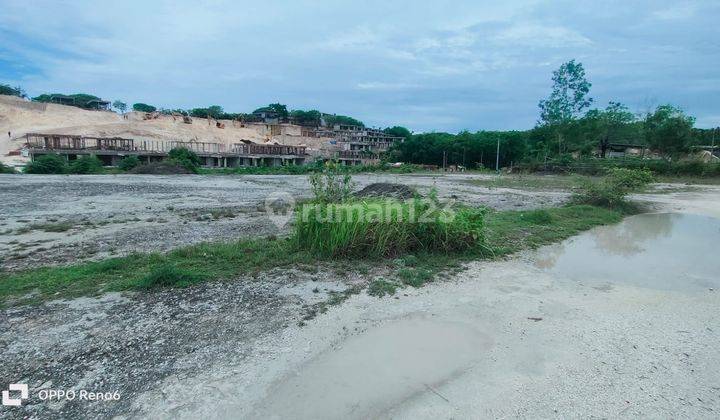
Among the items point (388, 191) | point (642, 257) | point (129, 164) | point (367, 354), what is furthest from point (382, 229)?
point (129, 164)

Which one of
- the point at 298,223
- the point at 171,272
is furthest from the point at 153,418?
the point at 298,223

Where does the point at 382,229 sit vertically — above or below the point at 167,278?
above

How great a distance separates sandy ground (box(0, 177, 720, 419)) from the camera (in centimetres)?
261

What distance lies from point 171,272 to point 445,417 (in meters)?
3.55

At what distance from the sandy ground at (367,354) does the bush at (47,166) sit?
31.8 metres

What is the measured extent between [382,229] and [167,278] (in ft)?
10.3

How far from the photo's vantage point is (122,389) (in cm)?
262

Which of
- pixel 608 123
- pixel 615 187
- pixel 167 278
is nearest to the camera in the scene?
pixel 167 278

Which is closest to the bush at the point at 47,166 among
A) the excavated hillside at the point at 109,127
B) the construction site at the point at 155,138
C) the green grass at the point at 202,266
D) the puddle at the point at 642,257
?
the construction site at the point at 155,138

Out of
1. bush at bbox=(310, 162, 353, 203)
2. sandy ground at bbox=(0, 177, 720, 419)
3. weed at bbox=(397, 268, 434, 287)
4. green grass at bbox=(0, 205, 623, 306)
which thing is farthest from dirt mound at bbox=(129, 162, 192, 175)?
weed at bbox=(397, 268, 434, 287)

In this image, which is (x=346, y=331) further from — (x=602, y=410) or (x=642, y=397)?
(x=642, y=397)

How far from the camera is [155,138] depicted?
62.4 metres

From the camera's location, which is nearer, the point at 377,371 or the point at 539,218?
the point at 377,371

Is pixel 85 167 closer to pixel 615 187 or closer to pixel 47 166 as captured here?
pixel 47 166
